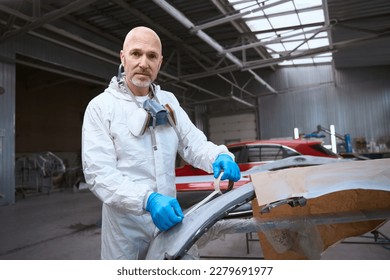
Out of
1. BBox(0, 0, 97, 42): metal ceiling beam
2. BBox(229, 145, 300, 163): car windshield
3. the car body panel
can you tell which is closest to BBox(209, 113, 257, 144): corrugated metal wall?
BBox(229, 145, 300, 163): car windshield

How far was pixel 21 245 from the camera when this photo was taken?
2.81 m

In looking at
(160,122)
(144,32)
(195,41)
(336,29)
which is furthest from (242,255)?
(195,41)

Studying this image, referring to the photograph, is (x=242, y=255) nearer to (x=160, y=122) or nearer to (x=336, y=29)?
(x=160, y=122)

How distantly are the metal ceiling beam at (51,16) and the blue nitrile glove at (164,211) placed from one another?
382cm

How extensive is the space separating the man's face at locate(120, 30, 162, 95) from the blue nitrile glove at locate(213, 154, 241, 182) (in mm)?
485

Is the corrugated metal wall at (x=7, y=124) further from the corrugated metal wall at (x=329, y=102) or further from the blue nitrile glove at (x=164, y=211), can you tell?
the corrugated metal wall at (x=329, y=102)

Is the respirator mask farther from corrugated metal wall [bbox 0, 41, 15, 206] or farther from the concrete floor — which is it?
corrugated metal wall [bbox 0, 41, 15, 206]

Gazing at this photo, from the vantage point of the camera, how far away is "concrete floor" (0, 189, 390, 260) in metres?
2.38

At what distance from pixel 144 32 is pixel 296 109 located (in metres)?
10.3

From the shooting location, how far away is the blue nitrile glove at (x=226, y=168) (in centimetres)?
116

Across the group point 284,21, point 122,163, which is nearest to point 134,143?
point 122,163

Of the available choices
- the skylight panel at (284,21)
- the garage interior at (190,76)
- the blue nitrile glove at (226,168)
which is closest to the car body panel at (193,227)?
the blue nitrile glove at (226,168)

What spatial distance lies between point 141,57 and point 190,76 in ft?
18.8

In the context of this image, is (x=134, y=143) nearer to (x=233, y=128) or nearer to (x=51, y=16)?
(x=51, y=16)
